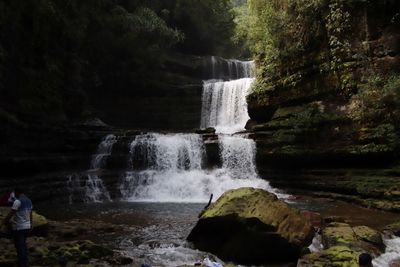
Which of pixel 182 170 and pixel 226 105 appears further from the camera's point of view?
pixel 226 105

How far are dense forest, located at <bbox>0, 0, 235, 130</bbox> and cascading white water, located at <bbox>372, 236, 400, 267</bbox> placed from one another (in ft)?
52.4

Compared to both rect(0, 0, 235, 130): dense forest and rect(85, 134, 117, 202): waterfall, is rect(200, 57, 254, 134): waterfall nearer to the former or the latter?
rect(0, 0, 235, 130): dense forest

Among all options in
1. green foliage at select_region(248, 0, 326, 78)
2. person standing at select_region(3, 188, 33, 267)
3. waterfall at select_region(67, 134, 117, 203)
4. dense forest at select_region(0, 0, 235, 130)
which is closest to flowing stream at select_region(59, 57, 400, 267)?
waterfall at select_region(67, 134, 117, 203)

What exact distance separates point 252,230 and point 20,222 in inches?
193

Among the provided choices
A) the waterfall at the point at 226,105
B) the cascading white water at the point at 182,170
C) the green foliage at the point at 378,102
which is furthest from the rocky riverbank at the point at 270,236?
the waterfall at the point at 226,105

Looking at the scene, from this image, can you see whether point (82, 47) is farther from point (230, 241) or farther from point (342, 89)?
point (230, 241)

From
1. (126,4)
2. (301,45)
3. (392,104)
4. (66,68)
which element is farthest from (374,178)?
(126,4)

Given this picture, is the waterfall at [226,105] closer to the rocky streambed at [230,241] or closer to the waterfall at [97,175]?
the waterfall at [97,175]

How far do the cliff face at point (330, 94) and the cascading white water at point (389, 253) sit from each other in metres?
5.26

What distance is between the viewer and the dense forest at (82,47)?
20562 mm

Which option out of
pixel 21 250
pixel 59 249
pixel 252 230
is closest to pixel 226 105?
pixel 252 230

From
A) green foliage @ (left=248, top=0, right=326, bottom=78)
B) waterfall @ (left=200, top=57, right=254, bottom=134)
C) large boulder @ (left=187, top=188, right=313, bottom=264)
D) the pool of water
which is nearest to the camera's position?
large boulder @ (left=187, top=188, right=313, bottom=264)

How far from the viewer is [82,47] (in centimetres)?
2850

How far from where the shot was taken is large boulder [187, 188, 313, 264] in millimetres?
9719
